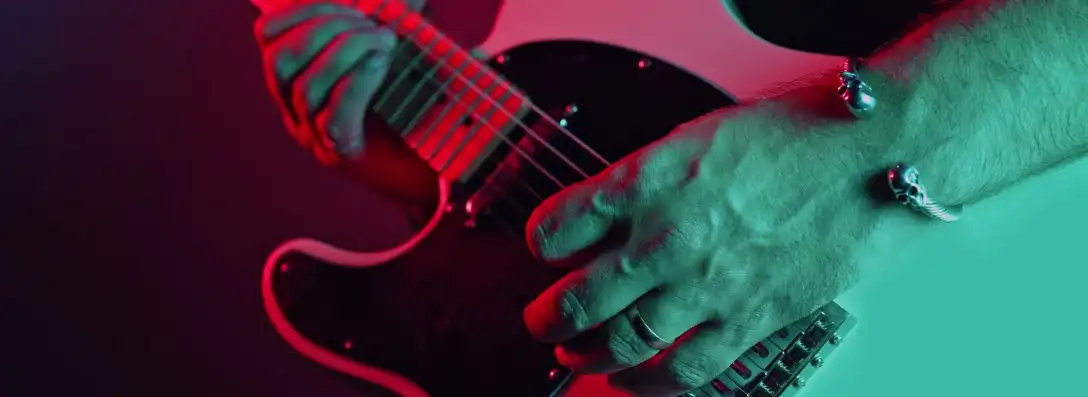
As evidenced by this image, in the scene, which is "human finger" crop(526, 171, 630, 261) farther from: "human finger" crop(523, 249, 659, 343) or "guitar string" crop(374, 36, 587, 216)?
"guitar string" crop(374, 36, 587, 216)

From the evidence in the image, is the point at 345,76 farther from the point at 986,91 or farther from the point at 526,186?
the point at 986,91

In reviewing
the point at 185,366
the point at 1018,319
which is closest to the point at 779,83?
the point at 1018,319

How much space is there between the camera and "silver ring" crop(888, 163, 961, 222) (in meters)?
0.52

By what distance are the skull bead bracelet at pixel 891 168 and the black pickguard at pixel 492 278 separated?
0.42 feet

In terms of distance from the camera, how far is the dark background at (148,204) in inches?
50.3

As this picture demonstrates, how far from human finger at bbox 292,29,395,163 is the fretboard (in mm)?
29

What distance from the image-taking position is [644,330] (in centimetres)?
53

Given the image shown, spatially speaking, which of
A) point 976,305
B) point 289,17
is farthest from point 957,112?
point 289,17

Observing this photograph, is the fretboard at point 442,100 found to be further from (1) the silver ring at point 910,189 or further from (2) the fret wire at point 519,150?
(1) the silver ring at point 910,189

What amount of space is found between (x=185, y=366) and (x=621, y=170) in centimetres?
108

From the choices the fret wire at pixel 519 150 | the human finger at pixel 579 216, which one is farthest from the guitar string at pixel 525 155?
the human finger at pixel 579 216

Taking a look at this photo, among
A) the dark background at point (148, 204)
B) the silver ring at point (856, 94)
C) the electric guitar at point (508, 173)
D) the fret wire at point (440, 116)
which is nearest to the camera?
the silver ring at point (856, 94)

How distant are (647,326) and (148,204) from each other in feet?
3.67

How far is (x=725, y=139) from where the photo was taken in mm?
536
